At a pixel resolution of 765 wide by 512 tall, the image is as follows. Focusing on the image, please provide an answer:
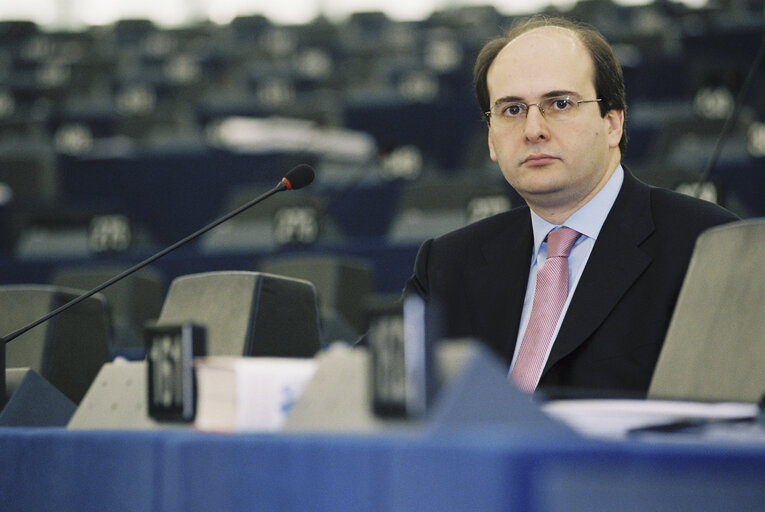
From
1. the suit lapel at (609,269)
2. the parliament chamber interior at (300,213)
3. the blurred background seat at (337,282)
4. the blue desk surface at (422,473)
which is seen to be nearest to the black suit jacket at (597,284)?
the suit lapel at (609,269)

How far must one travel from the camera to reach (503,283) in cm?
171

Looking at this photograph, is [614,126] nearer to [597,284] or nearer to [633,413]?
[597,284]

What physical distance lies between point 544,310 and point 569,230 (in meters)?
0.16

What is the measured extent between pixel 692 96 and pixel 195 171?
8.22 feet

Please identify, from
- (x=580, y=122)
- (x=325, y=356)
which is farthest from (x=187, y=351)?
(x=580, y=122)

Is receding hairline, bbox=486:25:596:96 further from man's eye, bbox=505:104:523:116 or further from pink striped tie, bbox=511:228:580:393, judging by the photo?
pink striped tie, bbox=511:228:580:393

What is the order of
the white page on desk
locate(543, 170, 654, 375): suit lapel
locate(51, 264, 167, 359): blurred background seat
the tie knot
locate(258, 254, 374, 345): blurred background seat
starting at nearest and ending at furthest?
1. the white page on desk
2. locate(543, 170, 654, 375): suit lapel
3. the tie knot
4. locate(258, 254, 374, 345): blurred background seat
5. locate(51, 264, 167, 359): blurred background seat

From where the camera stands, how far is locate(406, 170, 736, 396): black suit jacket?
151 centimetres

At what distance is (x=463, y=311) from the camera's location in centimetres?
174

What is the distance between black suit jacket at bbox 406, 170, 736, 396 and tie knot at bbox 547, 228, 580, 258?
0.05 meters

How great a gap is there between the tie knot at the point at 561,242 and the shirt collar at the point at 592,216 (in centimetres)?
1

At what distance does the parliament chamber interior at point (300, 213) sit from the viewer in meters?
0.67

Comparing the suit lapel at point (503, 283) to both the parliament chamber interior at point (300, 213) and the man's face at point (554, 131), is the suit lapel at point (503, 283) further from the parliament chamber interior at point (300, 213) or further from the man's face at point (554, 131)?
the parliament chamber interior at point (300, 213)

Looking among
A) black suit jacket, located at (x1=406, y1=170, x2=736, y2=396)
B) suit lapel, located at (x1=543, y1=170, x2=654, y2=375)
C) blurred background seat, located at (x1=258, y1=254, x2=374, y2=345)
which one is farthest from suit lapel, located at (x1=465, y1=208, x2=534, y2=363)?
blurred background seat, located at (x1=258, y1=254, x2=374, y2=345)
